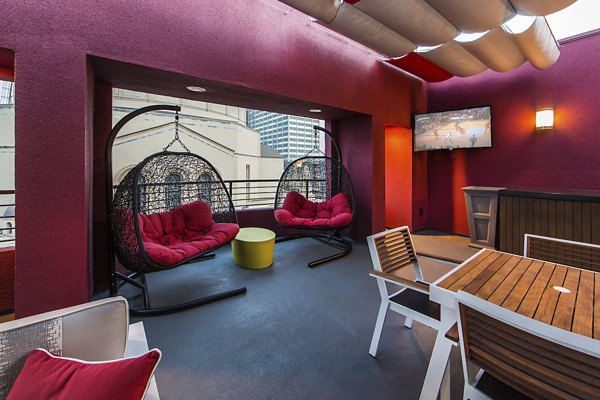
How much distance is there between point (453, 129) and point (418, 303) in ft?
12.6

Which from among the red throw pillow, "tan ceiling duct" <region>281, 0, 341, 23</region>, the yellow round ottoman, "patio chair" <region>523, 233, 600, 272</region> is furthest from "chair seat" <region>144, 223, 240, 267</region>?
"patio chair" <region>523, 233, 600, 272</region>

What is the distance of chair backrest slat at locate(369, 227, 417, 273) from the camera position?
63.3 inches

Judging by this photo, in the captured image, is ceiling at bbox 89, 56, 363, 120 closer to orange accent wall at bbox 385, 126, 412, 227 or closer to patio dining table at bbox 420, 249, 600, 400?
orange accent wall at bbox 385, 126, 412, 227

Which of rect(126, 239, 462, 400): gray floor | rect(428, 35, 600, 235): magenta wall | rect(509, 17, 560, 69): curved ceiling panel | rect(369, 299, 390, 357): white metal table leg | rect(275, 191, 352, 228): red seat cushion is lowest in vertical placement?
rect(126, 239, 462, 400): gray floor

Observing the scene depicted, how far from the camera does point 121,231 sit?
2193mm

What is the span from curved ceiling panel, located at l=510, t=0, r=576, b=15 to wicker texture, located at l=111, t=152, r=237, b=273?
3.23m

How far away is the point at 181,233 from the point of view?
2.94 metres

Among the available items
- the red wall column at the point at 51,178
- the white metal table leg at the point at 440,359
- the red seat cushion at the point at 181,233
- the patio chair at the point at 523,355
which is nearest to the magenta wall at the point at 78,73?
the red wall column at the point at 51,178

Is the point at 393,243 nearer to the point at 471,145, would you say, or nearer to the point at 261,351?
the point at 261,351

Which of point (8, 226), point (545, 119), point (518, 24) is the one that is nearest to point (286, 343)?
point (518, 24)

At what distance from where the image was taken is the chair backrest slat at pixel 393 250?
63.3 inches

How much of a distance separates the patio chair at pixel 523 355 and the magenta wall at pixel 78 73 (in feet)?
7.82

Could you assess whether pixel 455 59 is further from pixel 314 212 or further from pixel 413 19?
pixel 314 212

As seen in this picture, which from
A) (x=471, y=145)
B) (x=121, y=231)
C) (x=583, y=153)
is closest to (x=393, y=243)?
(x=121, y=231)
